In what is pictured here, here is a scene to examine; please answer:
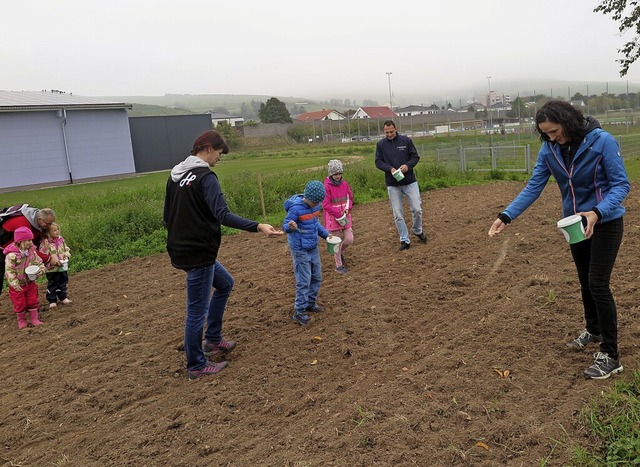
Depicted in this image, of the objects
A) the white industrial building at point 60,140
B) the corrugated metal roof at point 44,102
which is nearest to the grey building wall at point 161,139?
the white industrial building at point 60,140

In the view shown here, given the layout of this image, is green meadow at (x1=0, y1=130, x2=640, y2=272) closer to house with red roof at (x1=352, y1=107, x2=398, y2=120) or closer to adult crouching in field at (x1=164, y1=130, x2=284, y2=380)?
adult crouching in field at (x1=164, y1=130, x2=284, y2=380)

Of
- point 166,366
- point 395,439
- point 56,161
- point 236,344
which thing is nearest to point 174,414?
point 166,366

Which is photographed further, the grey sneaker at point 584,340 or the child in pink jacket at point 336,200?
the child in pink jacket at point 336,200

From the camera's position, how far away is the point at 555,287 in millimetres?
6098

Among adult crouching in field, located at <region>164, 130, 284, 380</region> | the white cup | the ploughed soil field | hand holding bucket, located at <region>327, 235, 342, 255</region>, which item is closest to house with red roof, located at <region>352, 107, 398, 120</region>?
the ploughed soil field

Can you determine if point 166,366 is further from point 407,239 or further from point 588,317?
point 407,239

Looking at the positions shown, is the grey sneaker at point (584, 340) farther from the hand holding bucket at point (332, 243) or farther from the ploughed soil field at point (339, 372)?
the hand holding bucket at point (332, 243)

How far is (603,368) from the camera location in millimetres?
4070

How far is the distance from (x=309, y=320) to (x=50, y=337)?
299cm

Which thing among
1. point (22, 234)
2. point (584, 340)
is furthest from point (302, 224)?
point (22, 234)

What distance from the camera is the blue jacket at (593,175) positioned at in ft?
12.8

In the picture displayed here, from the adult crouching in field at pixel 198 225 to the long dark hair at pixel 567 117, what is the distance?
2.22m

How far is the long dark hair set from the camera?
13.0 ft

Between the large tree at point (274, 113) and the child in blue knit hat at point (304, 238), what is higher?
the large tree at point (274, 113)
